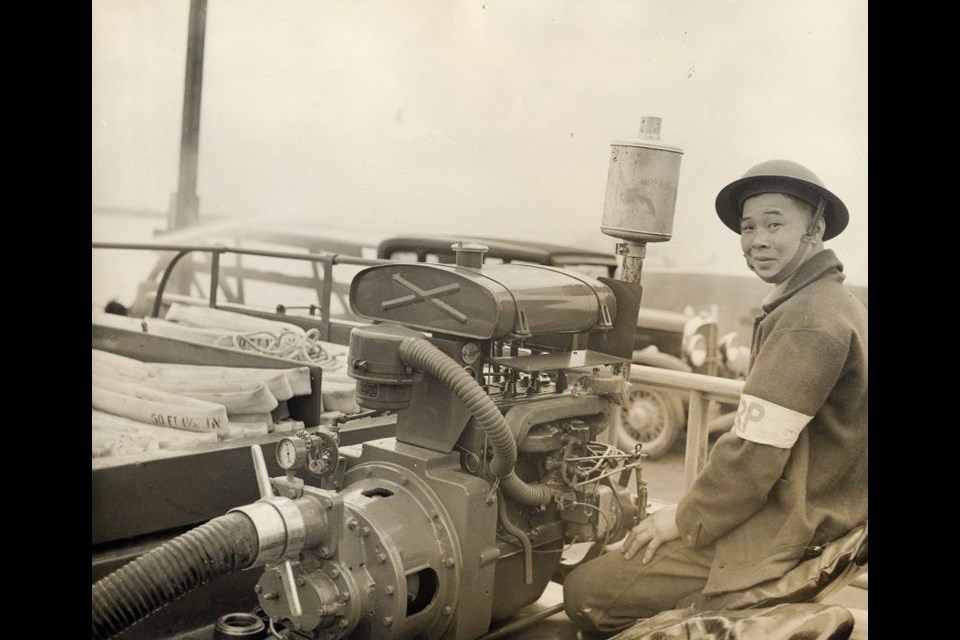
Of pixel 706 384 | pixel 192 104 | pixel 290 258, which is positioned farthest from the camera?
pixel 290 258

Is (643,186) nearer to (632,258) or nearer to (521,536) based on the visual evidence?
(632,258)

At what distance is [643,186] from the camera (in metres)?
2.70

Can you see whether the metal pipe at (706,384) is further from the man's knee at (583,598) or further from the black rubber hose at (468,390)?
the black rubber hose at (468,390)

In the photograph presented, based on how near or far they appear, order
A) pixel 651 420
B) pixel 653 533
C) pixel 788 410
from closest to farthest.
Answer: pixel 788 410 → pixel 653 533 → pixel 651 420

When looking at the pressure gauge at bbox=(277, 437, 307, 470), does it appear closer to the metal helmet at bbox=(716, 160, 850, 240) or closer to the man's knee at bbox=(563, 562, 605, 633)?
the man's knee at bbox=(563, 562, 605, 633)

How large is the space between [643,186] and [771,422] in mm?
799

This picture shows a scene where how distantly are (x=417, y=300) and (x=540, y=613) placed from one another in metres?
1.14

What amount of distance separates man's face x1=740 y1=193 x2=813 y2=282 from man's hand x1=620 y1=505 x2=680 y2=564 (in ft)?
2.49

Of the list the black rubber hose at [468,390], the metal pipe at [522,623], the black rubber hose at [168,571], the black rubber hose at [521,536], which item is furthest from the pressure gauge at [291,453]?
the metal pipe at [522,623]

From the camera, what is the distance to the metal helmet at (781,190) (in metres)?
2.27

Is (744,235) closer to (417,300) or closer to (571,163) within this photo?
(417,300)

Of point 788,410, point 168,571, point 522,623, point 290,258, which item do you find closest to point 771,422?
point 788,410

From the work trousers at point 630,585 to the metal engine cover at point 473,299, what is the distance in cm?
72
